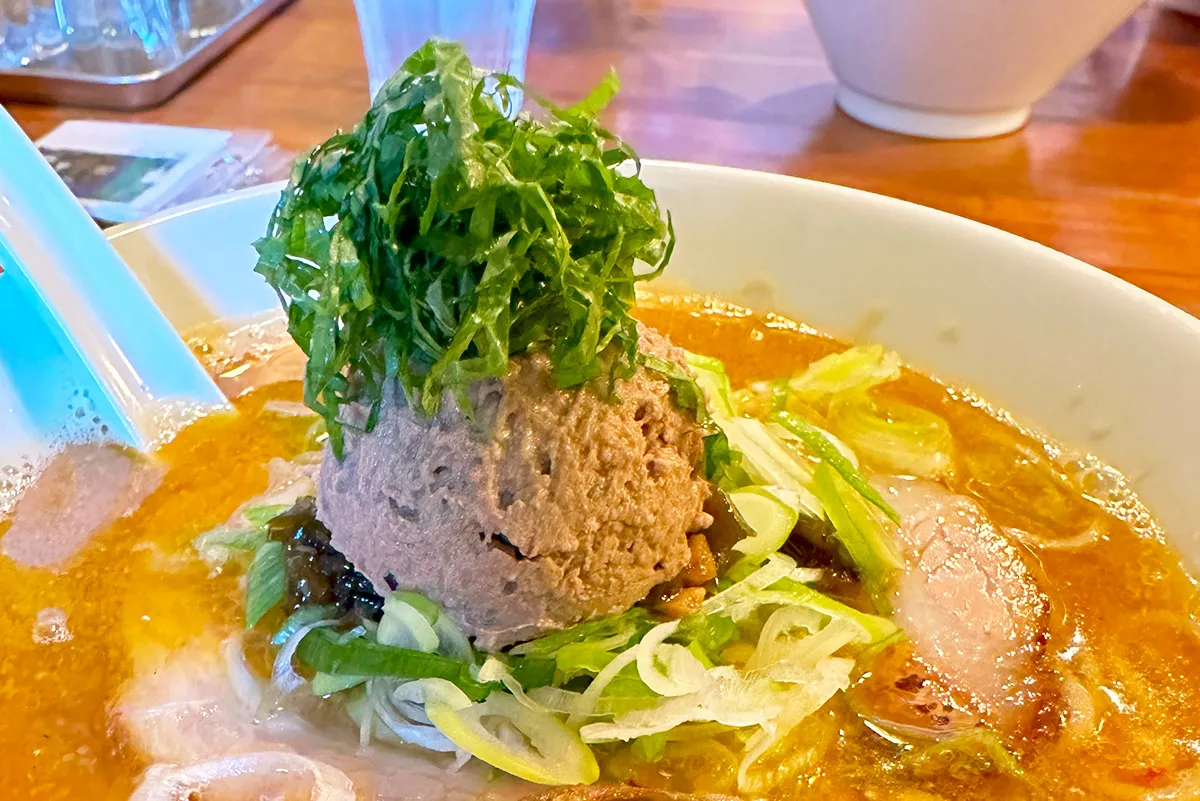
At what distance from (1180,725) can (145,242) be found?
1.59 m

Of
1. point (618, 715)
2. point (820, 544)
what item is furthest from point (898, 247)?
point (618, 715)

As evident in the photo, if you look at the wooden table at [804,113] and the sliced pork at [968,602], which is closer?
the sliced pork at [968,602]

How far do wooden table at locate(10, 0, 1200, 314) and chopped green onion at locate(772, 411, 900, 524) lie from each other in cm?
82

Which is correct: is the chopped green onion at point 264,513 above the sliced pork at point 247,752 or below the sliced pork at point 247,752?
above

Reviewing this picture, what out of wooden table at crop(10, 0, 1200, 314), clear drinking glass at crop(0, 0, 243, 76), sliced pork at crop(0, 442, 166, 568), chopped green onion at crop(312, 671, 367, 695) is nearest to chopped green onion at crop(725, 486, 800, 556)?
chopped green onion at crop(312, 671, 367, 695)

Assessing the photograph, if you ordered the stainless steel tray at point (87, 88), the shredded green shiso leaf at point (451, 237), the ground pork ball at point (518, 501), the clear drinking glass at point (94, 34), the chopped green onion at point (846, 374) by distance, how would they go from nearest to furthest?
the shredded green shiso leaf at point (451, 237) < the ground pork ball at point (518, 501) < the chopped green onion at point (846, 374) < the stainless steel tray at point (87, 88) < the clear drinking glass at point (94, 34)

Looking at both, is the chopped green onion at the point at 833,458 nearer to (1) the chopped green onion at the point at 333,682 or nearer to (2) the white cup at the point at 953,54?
(1) the chopped green onion at the point at 333,682

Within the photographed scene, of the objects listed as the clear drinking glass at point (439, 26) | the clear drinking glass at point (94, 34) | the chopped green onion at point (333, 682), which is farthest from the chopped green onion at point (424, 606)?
the clear drinking glass at point (94, 34)

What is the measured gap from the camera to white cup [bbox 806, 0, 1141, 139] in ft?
6.46

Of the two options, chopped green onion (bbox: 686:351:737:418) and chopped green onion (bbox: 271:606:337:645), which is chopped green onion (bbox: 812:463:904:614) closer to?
chopped green onion (bbox: 686:351:737:418)

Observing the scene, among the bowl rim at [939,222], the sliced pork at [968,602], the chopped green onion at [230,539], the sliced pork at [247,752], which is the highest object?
the bowl rim at [939,222]

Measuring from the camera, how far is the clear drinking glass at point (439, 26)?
1.92 m

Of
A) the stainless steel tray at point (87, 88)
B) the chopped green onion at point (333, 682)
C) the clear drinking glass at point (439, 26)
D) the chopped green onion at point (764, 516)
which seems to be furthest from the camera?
the stainless steel tray at point (87, 88)

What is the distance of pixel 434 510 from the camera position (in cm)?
91
